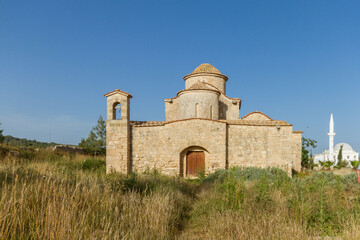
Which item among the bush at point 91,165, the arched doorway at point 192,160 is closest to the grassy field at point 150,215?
the bush at point 91,165

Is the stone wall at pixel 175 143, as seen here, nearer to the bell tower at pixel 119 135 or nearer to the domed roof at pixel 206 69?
the bell tower at pixel 119 135

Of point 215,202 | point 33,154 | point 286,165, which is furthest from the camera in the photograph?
point 33,154

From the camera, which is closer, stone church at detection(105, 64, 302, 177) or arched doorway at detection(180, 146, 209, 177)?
stone church at detection(105, 64, 302, 177)

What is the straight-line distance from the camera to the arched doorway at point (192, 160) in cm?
1516

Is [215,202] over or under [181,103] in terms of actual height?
under

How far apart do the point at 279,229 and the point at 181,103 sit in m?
14.4

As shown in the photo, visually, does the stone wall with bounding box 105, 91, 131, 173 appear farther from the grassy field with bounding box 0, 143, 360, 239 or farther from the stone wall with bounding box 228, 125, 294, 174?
the grassy field with bounding box 0, 143, 360, 239

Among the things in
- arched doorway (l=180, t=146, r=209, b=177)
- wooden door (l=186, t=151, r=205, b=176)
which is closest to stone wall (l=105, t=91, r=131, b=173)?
arched doorway (l=180, t=146, r=209, b=177)

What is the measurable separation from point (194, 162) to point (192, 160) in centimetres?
17

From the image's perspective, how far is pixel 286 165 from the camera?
14.6m

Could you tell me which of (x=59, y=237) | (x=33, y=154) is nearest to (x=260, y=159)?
(x=59, y=237)

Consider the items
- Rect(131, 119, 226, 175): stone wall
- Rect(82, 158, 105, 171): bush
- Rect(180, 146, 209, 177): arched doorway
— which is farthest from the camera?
Rect(180, 146, 209, 177): arched doorway

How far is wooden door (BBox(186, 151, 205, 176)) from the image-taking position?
15.2 metres

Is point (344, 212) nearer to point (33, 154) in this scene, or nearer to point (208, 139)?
point (208, 139)
